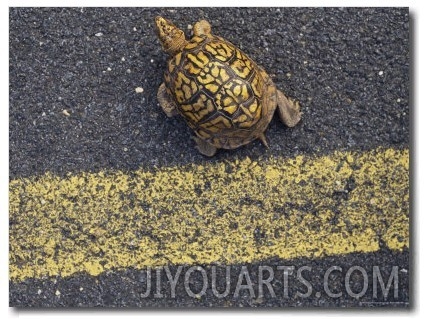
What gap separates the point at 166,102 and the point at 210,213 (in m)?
0.63

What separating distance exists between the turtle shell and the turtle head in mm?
47

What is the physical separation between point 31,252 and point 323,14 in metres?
2.00

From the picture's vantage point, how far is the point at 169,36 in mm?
2887

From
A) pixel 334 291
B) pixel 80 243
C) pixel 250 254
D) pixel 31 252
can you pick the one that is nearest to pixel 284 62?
pixel 250 254

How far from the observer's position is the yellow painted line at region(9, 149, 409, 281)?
3.08 metres

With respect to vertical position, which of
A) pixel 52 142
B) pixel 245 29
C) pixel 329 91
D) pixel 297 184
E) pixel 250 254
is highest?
pixel 245 29

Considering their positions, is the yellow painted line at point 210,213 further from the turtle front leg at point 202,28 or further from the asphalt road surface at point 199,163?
the turtle front leg at point 202,28

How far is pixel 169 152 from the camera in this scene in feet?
10.2

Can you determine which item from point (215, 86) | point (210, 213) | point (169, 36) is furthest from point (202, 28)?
point (210, 213)

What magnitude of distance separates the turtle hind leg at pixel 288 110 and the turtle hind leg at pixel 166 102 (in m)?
0.53

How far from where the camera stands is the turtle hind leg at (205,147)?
3.04 meters

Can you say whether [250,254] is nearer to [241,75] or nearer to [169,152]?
[169,152]

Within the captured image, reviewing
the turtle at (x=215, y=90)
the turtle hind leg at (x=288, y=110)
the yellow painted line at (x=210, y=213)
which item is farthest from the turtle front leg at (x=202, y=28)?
the yellow painted line at (x=210, y=213)

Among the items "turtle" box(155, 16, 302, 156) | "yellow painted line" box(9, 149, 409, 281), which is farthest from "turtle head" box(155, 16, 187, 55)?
"yellow painted line" box(9, 149, 409, 281)
